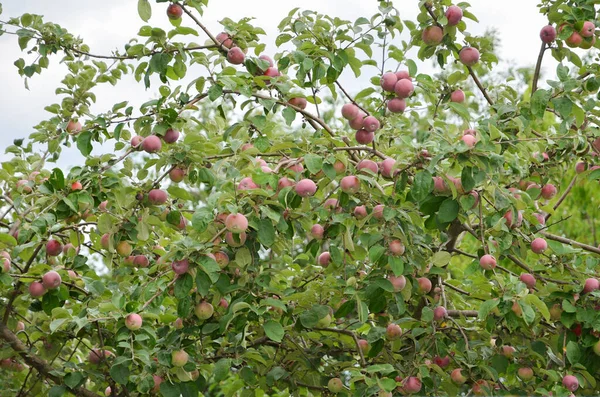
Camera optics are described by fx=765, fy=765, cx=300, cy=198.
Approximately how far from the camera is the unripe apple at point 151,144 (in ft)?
7.14

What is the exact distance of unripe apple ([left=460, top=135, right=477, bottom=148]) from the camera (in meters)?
1.94

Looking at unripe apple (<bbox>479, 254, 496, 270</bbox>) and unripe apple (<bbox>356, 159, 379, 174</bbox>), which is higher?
unripe apple (<bbox>356, 159, 379, 174</bbox>)

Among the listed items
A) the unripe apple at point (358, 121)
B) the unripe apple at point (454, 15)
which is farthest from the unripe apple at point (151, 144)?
the unripe apple at point (454, 15)

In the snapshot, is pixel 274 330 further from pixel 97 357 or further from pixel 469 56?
pixel 469 56

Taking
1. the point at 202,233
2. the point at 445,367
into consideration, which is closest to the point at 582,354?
the point at 445,367

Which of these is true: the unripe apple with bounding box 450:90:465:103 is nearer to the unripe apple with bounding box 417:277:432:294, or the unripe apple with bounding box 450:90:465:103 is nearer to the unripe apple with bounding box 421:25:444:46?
the unripe apple with bounding box 421:25:444:46

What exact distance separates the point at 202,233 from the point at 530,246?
97 centimetres

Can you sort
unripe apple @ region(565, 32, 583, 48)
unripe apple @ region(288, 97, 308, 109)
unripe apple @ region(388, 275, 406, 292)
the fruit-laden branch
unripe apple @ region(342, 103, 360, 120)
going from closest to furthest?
unripe apple @ region(388, 275, 406, 292), unripe apple @ region(342, 103, 360, 120), unripe apple @ region(288, 97, 308, 109), unripe apple @ region(565, 32, 583, 48), the fruit-laden branch

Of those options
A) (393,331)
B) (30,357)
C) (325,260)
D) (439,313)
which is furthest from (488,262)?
(30,357)

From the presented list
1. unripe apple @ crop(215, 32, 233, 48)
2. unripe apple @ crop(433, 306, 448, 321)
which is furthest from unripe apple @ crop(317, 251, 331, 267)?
unripe apple @ crop(215, 32, 233, 48)

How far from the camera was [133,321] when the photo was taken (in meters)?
2.02

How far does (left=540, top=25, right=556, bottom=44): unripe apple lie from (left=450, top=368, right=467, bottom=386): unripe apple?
111cm

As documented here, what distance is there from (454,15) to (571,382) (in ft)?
3.71

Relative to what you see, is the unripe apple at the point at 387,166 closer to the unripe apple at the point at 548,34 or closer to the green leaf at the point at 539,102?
the green leaf at the point at 539,102
